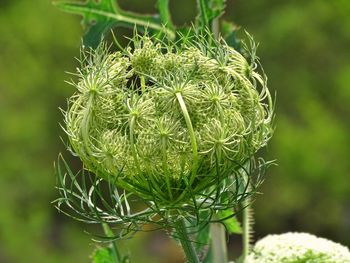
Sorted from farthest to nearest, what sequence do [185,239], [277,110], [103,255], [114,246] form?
[277,110] < [103,255] < [114,246] < [185,239]

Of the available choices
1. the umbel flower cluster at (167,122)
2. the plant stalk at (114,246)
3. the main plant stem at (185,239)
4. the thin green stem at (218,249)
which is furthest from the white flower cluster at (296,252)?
the umbel flower cluster at (167,122)

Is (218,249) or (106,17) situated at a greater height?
(106,17)

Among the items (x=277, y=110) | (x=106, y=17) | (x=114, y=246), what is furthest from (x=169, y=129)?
(x=277, y=110)

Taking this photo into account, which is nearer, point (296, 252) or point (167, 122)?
point (167, 122)

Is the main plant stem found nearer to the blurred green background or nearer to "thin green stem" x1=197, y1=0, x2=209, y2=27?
"thin green stem" x1=197, y1=0, x2=209, y2=27

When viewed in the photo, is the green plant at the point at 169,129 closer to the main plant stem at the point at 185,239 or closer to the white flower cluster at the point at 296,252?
the main plant stem at the point at 185,239

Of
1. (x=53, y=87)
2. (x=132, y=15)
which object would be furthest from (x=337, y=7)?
(x=132, y=15)

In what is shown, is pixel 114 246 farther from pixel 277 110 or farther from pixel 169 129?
pixel 277 110
